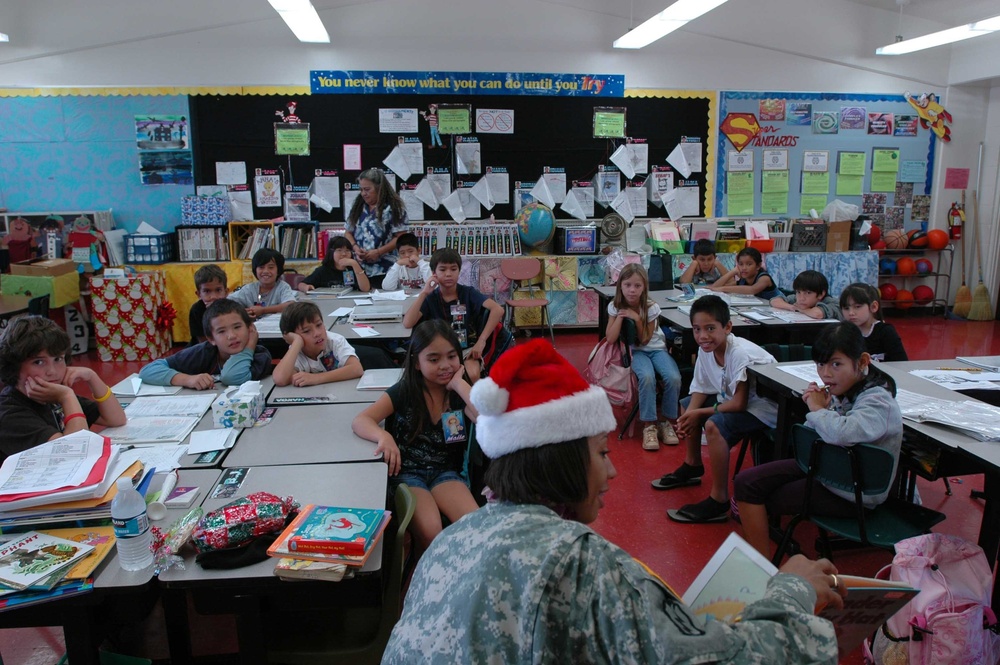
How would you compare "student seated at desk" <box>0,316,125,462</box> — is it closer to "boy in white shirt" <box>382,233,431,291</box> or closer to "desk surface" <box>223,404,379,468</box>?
"desk surface" <box>223,404,379,468</box>

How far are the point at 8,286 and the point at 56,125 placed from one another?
1.82m

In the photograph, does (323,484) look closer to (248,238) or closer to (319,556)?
(319,556)

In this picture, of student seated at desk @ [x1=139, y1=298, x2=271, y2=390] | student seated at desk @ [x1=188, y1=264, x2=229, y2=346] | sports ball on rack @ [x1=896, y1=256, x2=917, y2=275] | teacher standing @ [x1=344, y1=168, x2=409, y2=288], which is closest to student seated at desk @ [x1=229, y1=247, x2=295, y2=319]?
student seated at desk @ [x1=188, y1=264, x2=229, y2=346]

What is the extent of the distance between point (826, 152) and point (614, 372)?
5071mm

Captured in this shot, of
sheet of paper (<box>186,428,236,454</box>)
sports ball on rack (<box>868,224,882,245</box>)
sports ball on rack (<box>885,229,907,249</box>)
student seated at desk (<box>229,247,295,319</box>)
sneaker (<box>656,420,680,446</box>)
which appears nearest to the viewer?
sheet of paper (<box>186,428,236,454</box>)

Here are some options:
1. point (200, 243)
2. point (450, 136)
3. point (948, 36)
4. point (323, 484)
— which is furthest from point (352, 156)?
point (948, 36)

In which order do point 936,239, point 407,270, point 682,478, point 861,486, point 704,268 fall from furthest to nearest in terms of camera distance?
point 936,239, point 704,268, point 407,270, point 682,478, point 861,486

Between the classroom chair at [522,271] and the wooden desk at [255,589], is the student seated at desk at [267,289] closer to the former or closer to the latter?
the classroom chair at [522,271]

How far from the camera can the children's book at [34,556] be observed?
1533 mm

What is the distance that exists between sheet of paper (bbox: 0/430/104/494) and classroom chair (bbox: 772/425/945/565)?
2.31m

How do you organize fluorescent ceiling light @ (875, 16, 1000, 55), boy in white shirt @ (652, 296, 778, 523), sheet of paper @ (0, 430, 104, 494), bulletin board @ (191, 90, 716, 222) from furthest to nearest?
bulletin board @ (191, 90, 716, 222) → fluorescent ceiling light @ (875, 16, 1000, 55) → boy in white shirt @ (652, 296, 778, 523) → sheet of paper @ (0, 430, 104, 494)

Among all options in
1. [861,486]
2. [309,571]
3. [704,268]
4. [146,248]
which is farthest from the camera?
[146,248]

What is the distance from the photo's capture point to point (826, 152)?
7.79 metres

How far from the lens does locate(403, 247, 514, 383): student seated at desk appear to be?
13.4 ft
